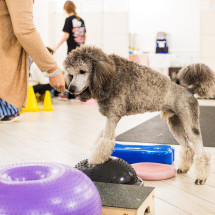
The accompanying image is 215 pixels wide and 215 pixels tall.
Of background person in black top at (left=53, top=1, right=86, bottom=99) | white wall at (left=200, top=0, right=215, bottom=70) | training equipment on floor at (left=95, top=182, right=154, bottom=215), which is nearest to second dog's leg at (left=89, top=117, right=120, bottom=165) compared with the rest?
training equipment on floor at (left=95, top=182, right=154, bottom=215)

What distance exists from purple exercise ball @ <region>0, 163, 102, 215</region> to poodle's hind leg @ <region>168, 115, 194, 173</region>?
3.51 ft

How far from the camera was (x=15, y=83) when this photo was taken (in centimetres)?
144

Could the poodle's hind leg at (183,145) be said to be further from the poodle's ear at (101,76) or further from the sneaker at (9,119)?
the sneaker at (9,119)

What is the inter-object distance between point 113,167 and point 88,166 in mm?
143

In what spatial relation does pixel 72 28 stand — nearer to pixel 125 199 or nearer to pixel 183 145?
pixel 183 145

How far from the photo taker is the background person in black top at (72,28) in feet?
18.9

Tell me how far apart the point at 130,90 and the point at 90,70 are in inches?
10.3

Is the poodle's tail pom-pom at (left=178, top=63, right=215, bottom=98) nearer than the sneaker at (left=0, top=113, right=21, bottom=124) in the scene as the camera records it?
Yes

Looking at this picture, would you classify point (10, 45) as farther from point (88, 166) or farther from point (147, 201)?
point (147, 201)

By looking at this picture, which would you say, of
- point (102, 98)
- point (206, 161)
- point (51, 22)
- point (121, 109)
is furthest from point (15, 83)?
point (51, 22)

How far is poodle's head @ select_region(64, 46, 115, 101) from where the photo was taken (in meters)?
1.70

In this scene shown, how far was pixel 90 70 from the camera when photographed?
172 cm

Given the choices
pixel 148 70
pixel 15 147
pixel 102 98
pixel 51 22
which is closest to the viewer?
pixel 102 98

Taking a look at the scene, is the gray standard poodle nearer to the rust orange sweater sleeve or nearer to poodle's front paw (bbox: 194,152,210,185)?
poodle's front paw (bbox: 194,152,210,185)
